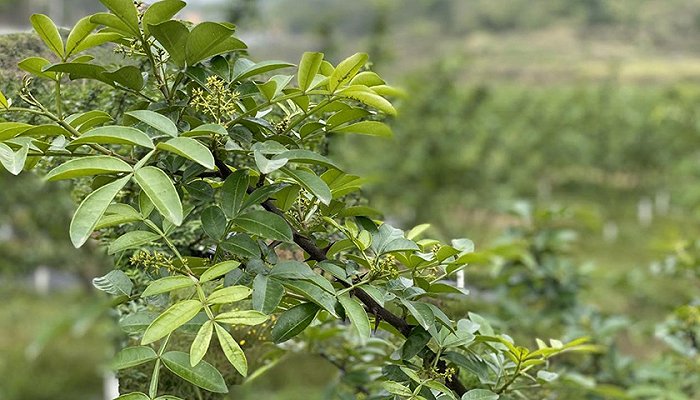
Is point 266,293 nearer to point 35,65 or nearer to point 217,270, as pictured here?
point 217,270

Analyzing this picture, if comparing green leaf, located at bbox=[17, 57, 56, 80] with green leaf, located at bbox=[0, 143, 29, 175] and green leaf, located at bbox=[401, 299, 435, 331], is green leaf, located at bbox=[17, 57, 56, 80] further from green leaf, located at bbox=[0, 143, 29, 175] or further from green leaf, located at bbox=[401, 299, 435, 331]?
green leaf, located at bbox=[401, 299, 435, 331]

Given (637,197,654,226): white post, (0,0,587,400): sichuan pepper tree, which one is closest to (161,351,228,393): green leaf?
(0,0,587,400): sichuan pepper tree

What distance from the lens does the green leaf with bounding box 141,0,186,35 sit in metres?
0.61

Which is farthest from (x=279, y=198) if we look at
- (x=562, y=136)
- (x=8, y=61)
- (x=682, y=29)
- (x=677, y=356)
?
(x=682, y=29)

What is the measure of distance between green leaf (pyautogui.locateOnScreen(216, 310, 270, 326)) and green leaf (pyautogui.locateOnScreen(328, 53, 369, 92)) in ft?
0.69

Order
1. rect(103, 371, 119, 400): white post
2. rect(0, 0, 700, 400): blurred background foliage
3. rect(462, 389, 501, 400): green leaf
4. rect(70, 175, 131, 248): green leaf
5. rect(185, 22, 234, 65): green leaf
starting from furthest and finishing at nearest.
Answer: rect(0, 0, 700, 400): blurred background foliage < rect(103, 371, 119, 400): white post < rect(462, 389, 501, 400): green leaf < rect(185, 22, 234, 65): green leaf < rect(70, 175, 131, 248): green leaf

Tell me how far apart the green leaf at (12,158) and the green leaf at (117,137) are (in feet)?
0.13

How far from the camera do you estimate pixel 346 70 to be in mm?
672

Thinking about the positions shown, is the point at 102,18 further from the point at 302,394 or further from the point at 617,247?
the point at 617,247

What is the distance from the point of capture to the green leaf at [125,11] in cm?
62

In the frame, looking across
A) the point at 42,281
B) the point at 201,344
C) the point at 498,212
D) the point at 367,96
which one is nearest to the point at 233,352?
the point at 201,344

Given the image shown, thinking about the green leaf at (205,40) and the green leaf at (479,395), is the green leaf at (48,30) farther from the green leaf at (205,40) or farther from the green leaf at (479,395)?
the green leaf at (479,395)

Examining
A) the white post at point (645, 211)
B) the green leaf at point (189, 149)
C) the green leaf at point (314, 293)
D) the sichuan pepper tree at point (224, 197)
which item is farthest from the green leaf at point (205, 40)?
the white post at point (645, 211)

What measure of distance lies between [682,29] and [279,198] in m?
23.7
